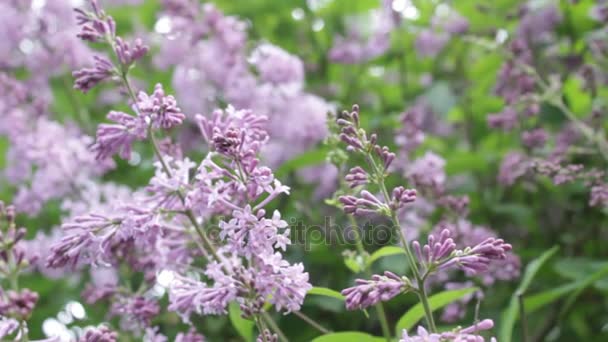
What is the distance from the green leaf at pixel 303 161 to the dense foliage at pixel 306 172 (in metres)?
0.01

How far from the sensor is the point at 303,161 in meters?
3.03

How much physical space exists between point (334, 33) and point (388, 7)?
25.6 inches

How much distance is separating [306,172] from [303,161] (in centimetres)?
29

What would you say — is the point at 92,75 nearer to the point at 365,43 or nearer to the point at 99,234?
the point at 99,234

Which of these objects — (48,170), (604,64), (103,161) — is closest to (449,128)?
(604,64)

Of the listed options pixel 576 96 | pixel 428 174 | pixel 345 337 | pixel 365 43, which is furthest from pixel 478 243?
pixel 365 43

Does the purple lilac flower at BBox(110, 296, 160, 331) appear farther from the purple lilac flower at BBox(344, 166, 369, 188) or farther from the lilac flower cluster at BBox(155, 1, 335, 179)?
the lilac flower cluster at BBox(155, 1, 335, 179)

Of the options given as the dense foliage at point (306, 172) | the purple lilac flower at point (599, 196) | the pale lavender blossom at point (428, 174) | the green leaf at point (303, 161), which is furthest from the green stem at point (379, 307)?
the green leaf at point (303, 161)

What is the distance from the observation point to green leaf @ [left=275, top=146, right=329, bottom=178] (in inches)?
117

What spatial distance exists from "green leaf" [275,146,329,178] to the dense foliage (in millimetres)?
15

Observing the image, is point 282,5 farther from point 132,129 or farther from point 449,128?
point 132,129

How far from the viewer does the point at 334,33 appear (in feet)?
13.5

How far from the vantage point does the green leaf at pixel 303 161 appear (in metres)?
2.98

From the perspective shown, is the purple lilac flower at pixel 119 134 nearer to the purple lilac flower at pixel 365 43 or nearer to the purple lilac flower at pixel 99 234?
the purple lilac flower at pixel 99 234
